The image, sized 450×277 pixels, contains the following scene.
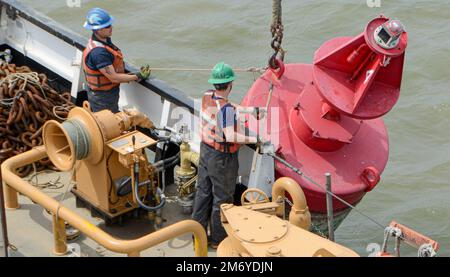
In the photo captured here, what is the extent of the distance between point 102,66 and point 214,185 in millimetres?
1599

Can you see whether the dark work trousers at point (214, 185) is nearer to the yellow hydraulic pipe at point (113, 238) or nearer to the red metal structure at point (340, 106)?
the red metal structure at point (340, 106)

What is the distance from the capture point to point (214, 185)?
232 inches

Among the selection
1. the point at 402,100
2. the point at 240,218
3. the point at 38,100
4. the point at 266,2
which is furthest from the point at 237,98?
the point at 240,218

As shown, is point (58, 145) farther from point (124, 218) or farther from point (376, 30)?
point (376, 30)

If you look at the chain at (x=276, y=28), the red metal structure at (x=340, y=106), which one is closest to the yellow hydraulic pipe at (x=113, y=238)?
the red metal structure at (x=340, y=106)

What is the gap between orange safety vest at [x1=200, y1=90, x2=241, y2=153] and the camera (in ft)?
18.7

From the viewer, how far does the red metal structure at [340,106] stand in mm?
5828

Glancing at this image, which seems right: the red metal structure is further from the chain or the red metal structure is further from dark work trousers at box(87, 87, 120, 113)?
dark work trousers at box(87, 87, 120, 113)

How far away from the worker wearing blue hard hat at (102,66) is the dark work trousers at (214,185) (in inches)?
54.3

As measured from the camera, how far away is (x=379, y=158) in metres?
6.43

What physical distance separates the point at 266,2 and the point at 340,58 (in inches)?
361

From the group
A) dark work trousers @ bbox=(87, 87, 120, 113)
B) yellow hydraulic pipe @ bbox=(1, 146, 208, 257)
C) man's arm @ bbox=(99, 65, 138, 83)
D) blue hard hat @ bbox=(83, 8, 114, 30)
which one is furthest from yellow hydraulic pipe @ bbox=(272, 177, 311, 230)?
blue hard hat @ bbox=(83, 8, 114, 30)

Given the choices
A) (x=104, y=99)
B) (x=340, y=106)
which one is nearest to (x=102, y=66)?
(x=104, y=99)

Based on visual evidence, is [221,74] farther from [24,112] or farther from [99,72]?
[24,112]
